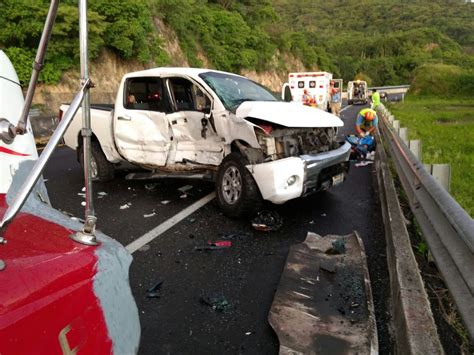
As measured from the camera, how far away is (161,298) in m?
3.34

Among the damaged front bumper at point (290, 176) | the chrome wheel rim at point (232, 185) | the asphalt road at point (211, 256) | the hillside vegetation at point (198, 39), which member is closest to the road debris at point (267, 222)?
the asphalt road at point (211, 256)

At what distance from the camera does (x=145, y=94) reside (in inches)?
256

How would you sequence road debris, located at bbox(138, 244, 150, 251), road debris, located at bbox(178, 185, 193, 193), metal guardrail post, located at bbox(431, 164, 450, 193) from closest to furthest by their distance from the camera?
metal guardrail post, located at bbox(431, 164, 450, 193) → road debris, located at bbox(138, 244, 150, 251) → road debris, located at bbox(178, 185, 193, 193)

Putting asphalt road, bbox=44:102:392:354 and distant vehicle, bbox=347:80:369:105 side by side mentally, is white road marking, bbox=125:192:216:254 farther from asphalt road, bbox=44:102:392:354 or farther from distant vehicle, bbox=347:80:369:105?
distant vehicle, bbox=347:80:369:105

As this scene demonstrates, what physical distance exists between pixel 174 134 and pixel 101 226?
173 cm

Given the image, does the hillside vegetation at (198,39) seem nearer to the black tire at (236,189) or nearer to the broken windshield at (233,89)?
the broken windshield at (233,89)

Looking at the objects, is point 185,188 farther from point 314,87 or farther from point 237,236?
point 314,87

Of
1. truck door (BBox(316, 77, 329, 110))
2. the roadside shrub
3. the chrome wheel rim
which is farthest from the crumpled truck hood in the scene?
the roadside shrub

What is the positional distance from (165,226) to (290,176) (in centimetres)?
163

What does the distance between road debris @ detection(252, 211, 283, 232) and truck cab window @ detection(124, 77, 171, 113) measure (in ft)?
7.67

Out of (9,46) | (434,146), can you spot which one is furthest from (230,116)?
(9,46)

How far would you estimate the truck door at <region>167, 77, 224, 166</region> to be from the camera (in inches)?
219

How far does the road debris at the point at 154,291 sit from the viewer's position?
133 inches

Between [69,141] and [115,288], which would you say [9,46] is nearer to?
[69,141]
